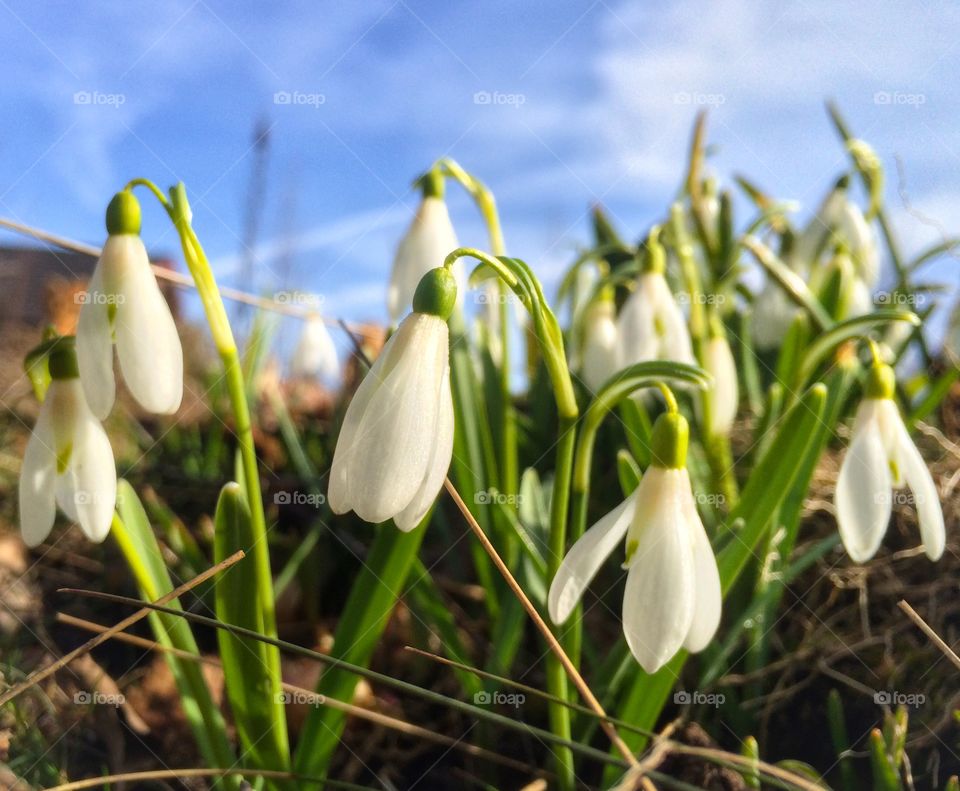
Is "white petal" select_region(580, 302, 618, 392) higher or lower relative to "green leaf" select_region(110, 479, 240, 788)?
higher

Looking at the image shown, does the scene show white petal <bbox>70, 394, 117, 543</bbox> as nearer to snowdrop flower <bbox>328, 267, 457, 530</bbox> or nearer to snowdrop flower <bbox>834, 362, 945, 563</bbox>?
snowdrop flower <bbox>328, 267, 457, 530</bbox>

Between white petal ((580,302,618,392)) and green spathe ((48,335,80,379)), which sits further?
white petal ((580,302,618,392))

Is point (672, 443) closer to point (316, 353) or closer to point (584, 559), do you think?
point (584, 559)

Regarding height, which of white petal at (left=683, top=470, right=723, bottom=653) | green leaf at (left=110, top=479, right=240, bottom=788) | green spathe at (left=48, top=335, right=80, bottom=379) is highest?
green spathe at (left=48, top=335, right=80, bottom=379)

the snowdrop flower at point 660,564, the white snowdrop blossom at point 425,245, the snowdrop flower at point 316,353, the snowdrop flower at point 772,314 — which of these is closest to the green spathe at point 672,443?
the snowdrop flower at point 660,564

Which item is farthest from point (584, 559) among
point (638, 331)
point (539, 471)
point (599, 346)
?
point (539, 471)

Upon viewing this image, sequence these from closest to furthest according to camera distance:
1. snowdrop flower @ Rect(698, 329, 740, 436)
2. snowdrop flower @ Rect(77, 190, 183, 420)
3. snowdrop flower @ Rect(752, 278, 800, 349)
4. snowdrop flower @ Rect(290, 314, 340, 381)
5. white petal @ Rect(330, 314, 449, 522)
→ white petal @ Rect(330, 314, 449, 522) → snowdrop flower @ Rect(77, 190, 183, 420) → snowdrop flower @ Rect(698, 329, 740, 436) → snowdrop flower @ Rect(752, 278, 800, 349) → snowdrop flower @ Rect(290, 314, 340, 381)

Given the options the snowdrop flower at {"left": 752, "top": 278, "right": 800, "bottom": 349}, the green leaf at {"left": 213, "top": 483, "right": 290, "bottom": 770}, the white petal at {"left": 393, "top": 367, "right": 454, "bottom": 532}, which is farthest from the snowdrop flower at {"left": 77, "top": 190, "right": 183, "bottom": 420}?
the snowdrop flower at {"left": 752, "top": 278, "right": 800, "bottom": 349}
